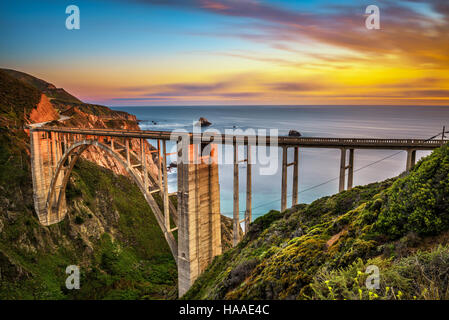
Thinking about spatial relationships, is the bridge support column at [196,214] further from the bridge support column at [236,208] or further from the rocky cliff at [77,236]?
the rocky cliff at [77,236]

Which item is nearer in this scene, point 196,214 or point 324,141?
point 324,141

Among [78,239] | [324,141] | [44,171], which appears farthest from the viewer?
[78,239]

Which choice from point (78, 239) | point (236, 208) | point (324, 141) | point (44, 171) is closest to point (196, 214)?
point (236, 208)

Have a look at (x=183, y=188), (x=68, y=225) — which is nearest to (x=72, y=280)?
(x=68, y=225)

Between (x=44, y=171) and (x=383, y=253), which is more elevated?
(x=383, y=253)

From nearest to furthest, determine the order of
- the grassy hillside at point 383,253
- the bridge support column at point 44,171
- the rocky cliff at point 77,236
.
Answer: the grassy hillside at point 383,253 < the rocky cliff at point 77,236 < the bridge support column at point 44,171

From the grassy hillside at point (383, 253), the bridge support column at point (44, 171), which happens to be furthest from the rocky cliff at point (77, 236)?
the grassy hillside at point (383, 253)

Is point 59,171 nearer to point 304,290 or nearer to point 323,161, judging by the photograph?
point 304,290

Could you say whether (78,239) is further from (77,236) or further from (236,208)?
(236,208)

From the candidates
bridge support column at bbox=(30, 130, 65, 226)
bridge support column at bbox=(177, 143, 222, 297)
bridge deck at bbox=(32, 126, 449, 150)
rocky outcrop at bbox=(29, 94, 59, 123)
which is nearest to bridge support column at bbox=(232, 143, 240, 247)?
bridge deck at bbox=(32, 126, 449, 150)
